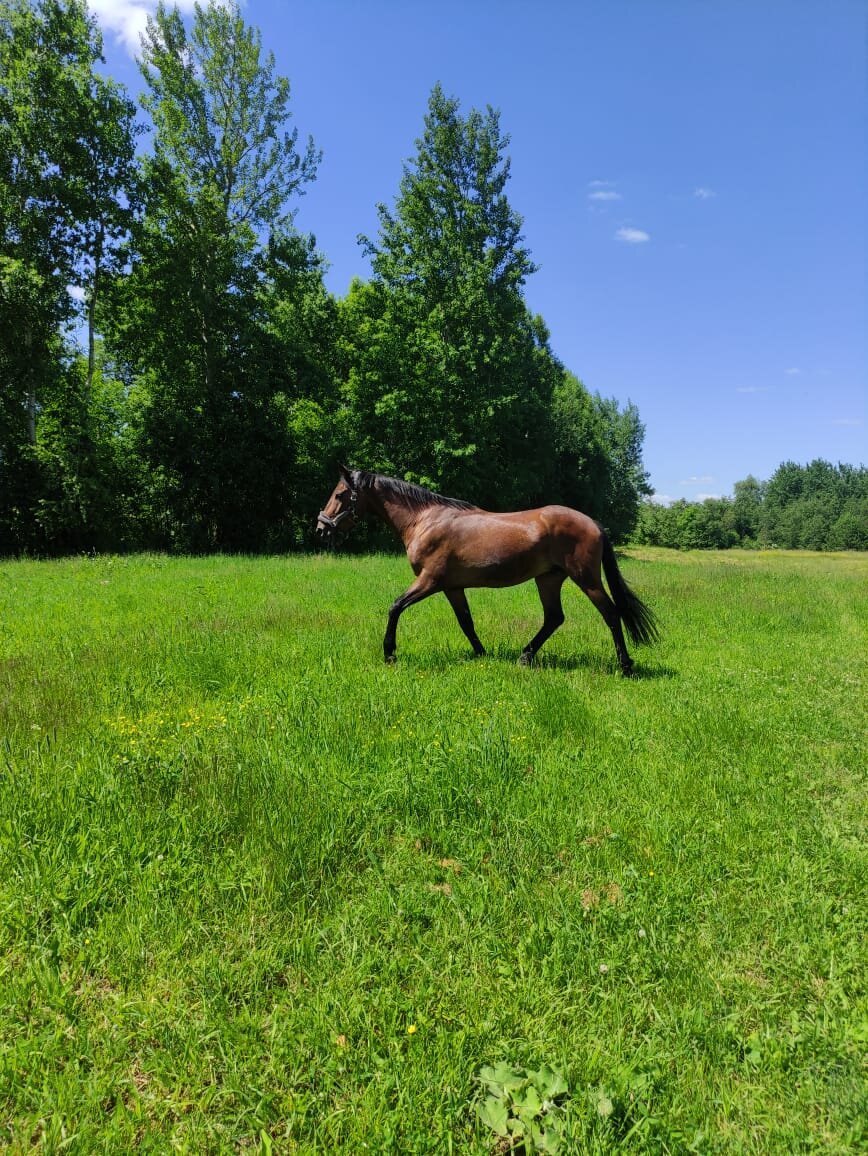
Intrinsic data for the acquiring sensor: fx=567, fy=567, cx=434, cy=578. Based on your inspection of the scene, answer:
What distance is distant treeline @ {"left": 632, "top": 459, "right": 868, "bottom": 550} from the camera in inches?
3873

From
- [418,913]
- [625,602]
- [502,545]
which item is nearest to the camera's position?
[418,913]

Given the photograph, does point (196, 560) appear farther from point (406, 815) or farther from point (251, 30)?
point (251, 30)

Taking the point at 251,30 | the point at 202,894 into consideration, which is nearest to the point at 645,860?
the point at 202,894

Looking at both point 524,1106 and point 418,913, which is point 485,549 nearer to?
point 418,913

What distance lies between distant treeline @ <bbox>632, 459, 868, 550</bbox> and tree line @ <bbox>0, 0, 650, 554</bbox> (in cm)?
6437

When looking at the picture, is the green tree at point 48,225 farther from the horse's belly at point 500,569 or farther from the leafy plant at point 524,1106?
the leafy plant at point 524,1106

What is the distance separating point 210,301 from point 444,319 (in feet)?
36.0

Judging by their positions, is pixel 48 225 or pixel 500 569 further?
pixel 48 225

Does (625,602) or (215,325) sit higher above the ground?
(215,325)

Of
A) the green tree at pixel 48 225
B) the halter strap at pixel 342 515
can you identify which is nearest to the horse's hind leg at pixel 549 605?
the halter strap at pixel 342 515

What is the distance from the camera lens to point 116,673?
5969mm

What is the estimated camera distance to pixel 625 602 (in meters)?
7.30

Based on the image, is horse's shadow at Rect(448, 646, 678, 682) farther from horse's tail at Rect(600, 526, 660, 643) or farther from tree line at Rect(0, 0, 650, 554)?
tree line at Rect(0, 0, 650, 554)

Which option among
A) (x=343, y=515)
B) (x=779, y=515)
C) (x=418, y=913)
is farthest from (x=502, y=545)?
(x=779, y=515)
